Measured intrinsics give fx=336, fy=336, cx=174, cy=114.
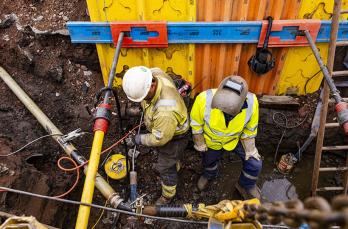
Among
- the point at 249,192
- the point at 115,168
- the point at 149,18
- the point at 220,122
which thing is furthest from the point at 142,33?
the point at 249,192

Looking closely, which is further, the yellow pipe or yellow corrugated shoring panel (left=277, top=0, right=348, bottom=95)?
yellow corrugated shoring panel (left=277, top=0, right=348, bottom=95)

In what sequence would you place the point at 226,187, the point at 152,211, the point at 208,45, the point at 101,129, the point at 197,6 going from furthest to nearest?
the point at 226,187 < the point at 208,45 < the point at 197,6 < the point at 152,211 < the point at 101,129

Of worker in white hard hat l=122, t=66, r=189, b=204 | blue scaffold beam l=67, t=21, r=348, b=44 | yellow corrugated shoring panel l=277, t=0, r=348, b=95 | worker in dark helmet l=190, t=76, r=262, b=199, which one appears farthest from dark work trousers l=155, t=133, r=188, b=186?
yellow corrugated shoring panel l=277, t=0, r=348, b=95

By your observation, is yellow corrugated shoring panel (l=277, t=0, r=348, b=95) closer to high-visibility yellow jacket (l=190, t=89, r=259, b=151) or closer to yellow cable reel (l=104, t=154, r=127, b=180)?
high-visibility yellow jacket (l=190, t=89, r=259, b=151)

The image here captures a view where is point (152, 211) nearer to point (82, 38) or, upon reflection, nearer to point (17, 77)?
point (82, 38)

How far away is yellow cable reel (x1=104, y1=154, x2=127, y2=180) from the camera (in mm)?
4879

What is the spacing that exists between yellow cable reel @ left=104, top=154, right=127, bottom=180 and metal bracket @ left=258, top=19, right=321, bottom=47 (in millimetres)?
2593

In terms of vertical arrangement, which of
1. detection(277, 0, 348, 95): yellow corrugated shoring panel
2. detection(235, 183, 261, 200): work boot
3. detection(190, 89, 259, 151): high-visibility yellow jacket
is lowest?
detection(235, 183, 261, 200): work boot

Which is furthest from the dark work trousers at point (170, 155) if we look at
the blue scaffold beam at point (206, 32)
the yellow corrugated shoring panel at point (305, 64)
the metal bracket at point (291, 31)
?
the yellow corrugated shoring panel at point (305, 64)

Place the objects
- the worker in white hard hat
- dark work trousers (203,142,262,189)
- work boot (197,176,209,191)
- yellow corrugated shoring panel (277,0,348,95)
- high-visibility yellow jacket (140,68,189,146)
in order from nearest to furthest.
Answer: the worker in white hard hat, high-visibility yellow jacket (140,68,189,146), yellow corrugated shoring panel (277,0,348,95), dark work trousers (203,142,262,189), work boot (197,176,209,191)

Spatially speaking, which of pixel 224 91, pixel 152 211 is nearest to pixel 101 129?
pixel 152 211

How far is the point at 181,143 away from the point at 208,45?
1.43m

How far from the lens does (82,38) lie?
471 cm

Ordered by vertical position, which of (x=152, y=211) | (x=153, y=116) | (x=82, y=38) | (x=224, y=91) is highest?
(x=82, y=38)
